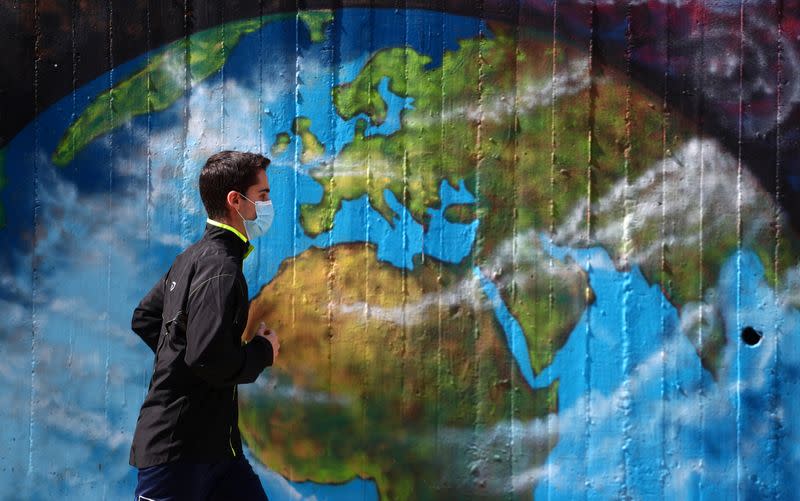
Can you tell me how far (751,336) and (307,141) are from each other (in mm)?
2107

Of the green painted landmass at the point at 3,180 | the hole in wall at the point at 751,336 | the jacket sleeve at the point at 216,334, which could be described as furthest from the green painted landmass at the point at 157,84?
the hole in wall at the point at 751,336

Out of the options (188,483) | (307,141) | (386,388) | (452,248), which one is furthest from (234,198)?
(386,388)

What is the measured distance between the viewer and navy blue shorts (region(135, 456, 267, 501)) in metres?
2.98

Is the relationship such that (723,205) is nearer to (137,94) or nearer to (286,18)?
(286,18)

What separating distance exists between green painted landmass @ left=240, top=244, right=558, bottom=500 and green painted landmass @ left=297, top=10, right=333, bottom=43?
96 cm

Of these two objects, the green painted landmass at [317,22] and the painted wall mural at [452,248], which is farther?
the green painted landmass at [317,22]

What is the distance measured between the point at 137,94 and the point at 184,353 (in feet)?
5.97

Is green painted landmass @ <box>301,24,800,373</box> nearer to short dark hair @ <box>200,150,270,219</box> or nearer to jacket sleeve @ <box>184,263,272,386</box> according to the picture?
short dark hair @ <box>200,150,270,219</box>

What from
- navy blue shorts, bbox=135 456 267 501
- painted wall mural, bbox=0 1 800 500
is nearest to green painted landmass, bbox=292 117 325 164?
painted wall mural, bbox=0 1 800 500

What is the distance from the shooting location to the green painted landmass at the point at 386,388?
4.19 metres

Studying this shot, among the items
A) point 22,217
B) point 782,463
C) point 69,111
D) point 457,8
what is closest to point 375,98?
point 457,8

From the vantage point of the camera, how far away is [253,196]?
3.23m

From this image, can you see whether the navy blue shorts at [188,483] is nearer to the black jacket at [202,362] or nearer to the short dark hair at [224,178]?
the black jacket at [202,362]

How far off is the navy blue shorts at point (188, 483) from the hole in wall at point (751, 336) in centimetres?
225
